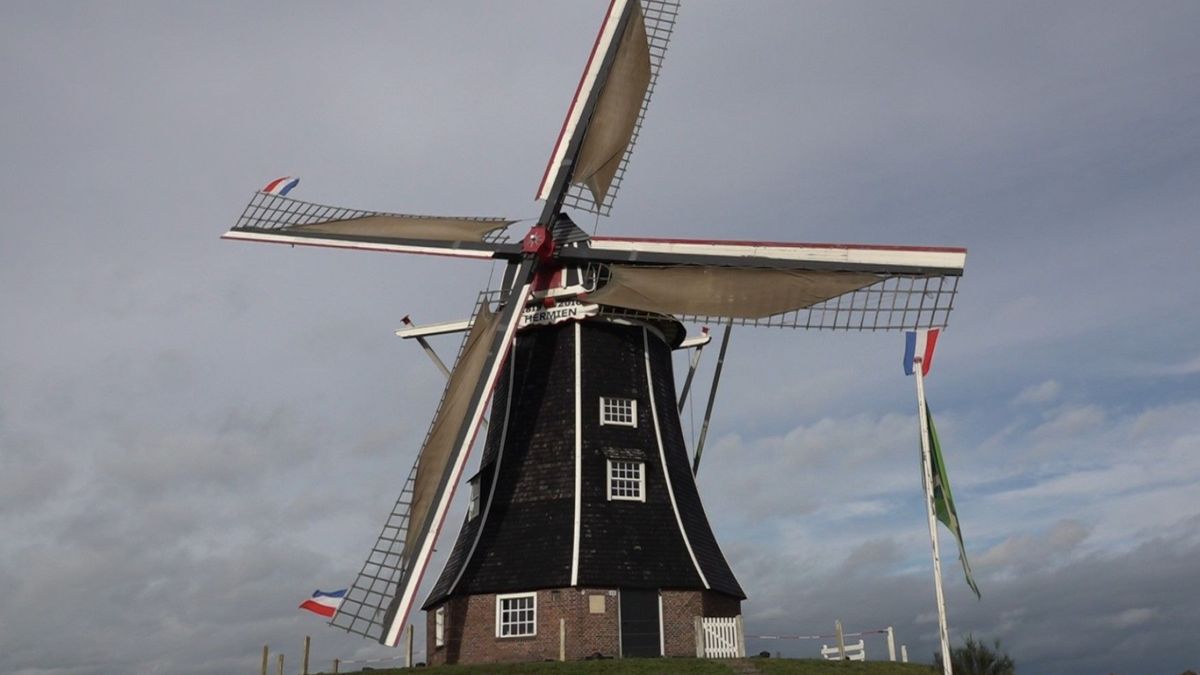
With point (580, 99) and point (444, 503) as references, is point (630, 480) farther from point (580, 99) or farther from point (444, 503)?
point (580, 99)

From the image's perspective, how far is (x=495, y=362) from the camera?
27766 millimetres

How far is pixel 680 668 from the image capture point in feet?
80.3

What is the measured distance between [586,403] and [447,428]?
3444 millimetres

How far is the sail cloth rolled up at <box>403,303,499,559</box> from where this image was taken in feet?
86.6

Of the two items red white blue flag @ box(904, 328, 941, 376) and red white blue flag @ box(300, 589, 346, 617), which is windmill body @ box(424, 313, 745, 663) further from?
red white blue flag @ box(904, 328, 941, 376)

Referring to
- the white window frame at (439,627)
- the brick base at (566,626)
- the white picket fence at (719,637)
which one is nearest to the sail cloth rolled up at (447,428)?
the brick base at (566,626)

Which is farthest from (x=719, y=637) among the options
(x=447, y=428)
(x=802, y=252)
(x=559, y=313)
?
(x=802, y=252)

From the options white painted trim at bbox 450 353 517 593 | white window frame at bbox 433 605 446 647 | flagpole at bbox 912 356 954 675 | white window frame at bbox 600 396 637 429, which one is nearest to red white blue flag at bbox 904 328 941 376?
flagpole at bbox 912 356 954 675

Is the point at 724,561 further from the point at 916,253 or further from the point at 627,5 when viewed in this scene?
the point at 627,5

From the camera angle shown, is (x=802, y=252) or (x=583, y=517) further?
(x=802, y=252)

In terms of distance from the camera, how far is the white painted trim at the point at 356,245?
30.1m

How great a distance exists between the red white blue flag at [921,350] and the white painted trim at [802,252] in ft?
16.3

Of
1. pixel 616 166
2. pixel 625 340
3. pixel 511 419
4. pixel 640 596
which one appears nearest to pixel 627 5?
pixel 616 166

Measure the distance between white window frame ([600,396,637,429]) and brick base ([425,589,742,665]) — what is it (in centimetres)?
426
